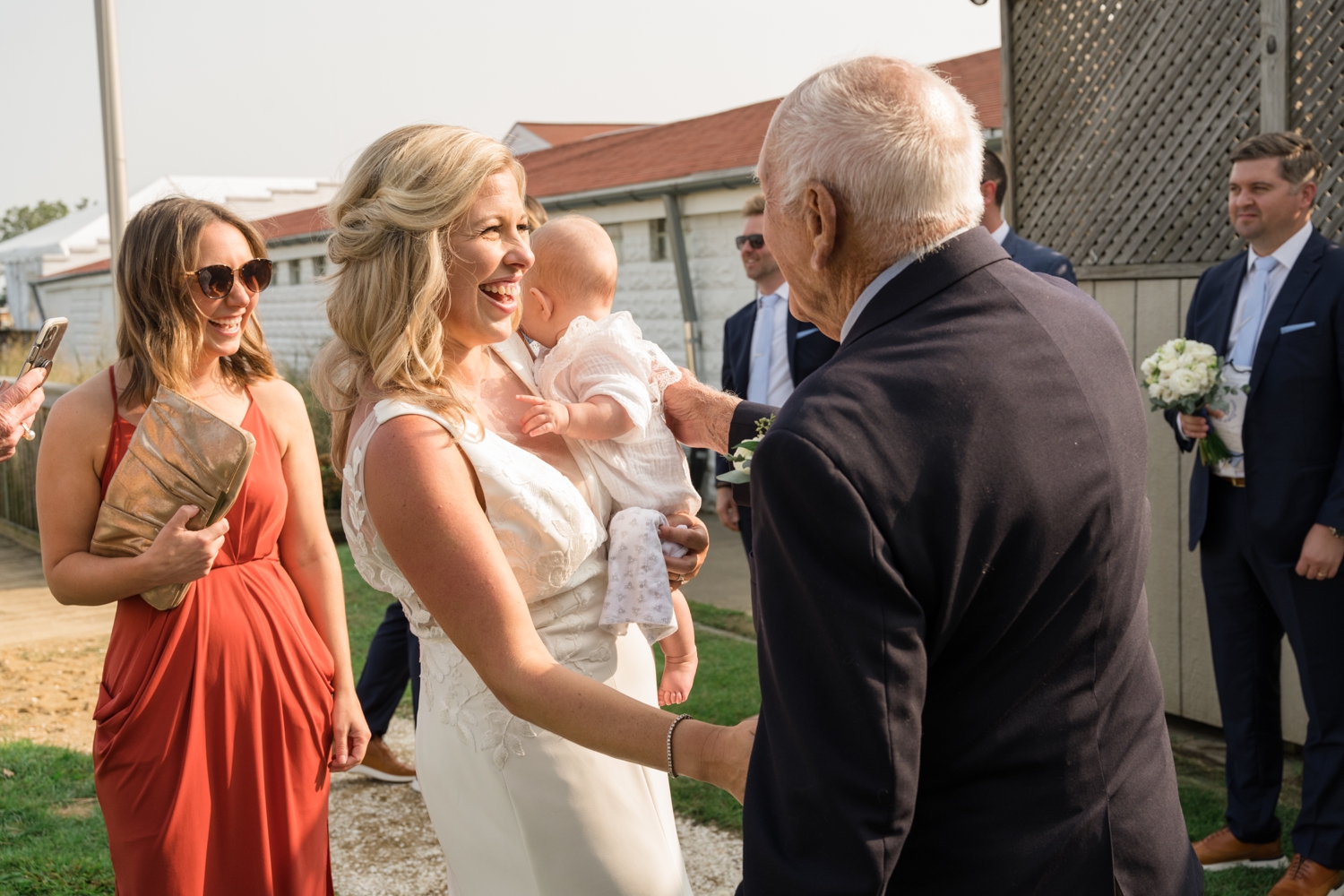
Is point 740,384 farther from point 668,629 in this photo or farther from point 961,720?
point 961,720

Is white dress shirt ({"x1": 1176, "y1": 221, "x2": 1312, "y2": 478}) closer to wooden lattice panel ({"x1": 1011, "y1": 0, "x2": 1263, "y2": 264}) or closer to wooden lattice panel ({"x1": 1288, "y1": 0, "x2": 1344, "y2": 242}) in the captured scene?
wooden lattice panel ({"x1": 1288, "y1": 0, "x2": 1344, "y2": 242})

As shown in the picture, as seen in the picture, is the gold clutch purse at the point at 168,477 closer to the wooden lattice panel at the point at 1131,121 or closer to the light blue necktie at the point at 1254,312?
the light blue necktie at the point at 1254,312

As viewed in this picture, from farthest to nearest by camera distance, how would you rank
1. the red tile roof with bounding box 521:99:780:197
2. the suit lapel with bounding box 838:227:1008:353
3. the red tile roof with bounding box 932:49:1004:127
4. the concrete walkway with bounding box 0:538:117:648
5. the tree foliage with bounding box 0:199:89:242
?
the tree foliage with bounding box 0:199:89:242 < the red tile roof with bounding box 521:99:780:197 < the red tile roof with bounding box 932:49:1004:127 < the concrete walkway with bounding box 0:538:117:648 < the suit lapel with bounding box 838:227:1008:353

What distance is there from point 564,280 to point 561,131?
23.7 m

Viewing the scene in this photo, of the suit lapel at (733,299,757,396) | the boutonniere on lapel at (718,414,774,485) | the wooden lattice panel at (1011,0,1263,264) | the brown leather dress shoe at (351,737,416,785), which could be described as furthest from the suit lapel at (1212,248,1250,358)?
the brown leather dress shoe at (351,737,416,785)

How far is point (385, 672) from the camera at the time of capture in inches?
204

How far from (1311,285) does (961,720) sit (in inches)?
144

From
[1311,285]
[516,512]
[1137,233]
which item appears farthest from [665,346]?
[516,512]

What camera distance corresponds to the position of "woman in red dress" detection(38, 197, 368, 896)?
286 cm

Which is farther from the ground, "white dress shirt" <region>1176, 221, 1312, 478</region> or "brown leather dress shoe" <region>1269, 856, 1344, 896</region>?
"white dress shirt" <region>1176, 221, 1312, 478</region>

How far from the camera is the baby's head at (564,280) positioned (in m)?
2.87

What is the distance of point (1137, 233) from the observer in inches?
232

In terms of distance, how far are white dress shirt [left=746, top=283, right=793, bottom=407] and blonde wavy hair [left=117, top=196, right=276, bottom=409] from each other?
3509 millimetres

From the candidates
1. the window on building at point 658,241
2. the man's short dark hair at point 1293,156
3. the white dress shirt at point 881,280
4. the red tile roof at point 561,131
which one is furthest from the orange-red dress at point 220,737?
the red tile roof at point 561,131
